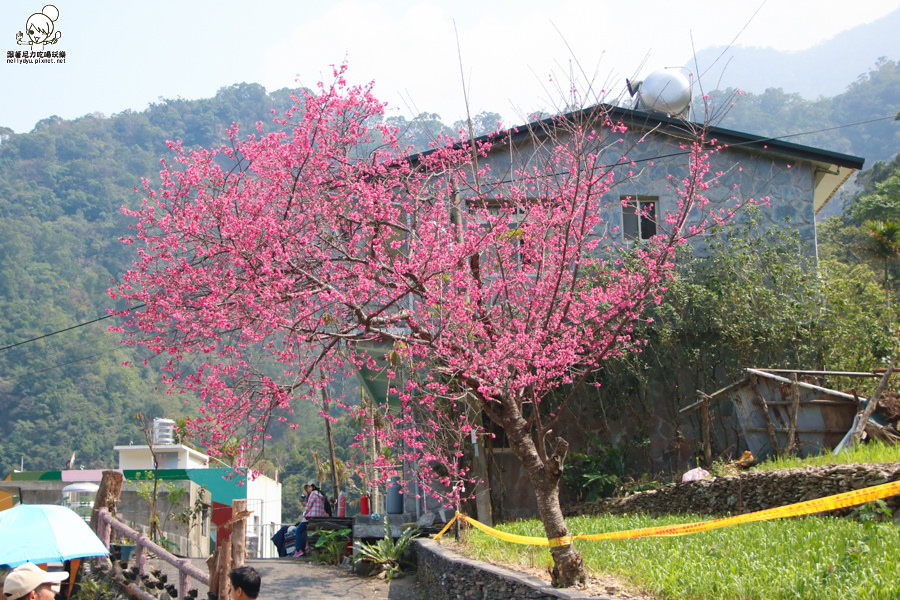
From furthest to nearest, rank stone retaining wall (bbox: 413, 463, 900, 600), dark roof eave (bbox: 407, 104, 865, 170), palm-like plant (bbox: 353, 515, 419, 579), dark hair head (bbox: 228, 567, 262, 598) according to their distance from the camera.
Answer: dark roof eave (bbox: 407, 104, 865, 170) < palm-like plant (bbox: 353, 515, 419, 579) < stone retaining wall (bbox: 413, 463, 900, 600) < dark hair head (bbox: 228, 567, 262, 598)

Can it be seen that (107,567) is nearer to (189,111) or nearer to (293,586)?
(293,586)

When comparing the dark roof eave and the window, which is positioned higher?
the dark roof eave

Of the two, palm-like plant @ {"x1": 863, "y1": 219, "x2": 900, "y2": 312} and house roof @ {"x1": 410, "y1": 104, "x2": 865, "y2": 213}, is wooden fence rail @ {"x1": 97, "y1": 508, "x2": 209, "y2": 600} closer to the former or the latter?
house roof @ {"x1": 410, "y1": 104, "x2": 865, "y2": 213}

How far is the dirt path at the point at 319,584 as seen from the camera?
468 inches

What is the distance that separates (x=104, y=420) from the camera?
2121 inches

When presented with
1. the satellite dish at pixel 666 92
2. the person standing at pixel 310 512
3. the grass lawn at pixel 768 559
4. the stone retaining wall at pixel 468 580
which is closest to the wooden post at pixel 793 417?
the grass lawn at pixel 768 559

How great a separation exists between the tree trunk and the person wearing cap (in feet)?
14.6

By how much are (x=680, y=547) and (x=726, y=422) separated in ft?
25.3

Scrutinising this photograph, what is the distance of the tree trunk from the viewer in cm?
754

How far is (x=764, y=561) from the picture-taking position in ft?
21.5

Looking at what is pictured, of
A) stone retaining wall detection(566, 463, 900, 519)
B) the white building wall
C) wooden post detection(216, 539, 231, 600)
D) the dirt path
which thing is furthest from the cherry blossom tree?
the white building wall

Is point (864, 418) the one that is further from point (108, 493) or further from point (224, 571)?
point (108, 493)

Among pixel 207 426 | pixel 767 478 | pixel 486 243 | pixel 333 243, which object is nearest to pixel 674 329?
pixel 767 478

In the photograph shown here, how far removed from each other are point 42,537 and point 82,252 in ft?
210
